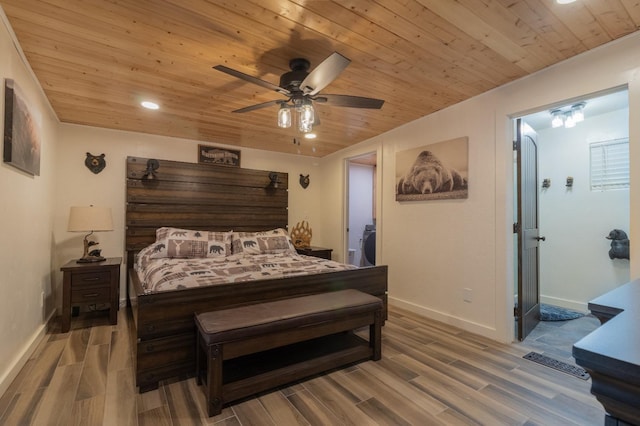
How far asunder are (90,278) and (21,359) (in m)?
0.99

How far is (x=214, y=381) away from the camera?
5.75 ft

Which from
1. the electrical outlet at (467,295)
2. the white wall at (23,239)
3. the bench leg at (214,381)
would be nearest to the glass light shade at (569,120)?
the electrical outlet at (467,295)

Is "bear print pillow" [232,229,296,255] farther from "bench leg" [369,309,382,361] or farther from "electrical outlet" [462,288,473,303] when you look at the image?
"electrical outlet" [462,288,473,303]

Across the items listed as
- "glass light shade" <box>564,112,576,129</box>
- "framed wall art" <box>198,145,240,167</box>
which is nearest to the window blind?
"glass light shade" <box>564,112,576,129</box>

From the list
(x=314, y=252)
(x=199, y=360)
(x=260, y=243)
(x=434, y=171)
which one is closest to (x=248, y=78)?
(x=199, y=360)

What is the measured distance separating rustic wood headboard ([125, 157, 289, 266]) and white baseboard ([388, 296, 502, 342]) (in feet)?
7.31

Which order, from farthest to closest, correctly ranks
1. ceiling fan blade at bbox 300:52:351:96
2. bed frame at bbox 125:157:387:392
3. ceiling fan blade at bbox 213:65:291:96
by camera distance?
bed frame at bbox 125:157:387:392 < ceiling fan blade at bbox 213:65:291:96 < ceiling fan blade at bbox 300:52:351:96

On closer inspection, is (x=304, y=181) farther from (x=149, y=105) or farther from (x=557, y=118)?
(x=557, y=118)

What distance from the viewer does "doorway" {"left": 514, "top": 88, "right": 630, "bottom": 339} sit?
11.0 feet

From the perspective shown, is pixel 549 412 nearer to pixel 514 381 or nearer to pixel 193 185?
pixel 514 381

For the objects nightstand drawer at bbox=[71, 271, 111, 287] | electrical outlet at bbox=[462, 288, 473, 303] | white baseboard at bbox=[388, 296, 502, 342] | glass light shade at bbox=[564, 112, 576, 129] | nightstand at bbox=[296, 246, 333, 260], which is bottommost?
white baseboard at bbox=[388, 296, 502, 342]

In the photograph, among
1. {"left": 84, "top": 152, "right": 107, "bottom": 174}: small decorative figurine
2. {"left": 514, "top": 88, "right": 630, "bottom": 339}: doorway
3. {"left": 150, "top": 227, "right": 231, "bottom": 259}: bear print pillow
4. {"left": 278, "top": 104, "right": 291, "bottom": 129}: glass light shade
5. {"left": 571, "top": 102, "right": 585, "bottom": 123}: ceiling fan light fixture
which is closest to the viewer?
{"left": 278, "top": 104, "right": 291, "bottom": 129}: glass light shade

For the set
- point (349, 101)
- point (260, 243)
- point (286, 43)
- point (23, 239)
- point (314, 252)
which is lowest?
point (314, 252)

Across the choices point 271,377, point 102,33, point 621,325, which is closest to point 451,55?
point 621,325
